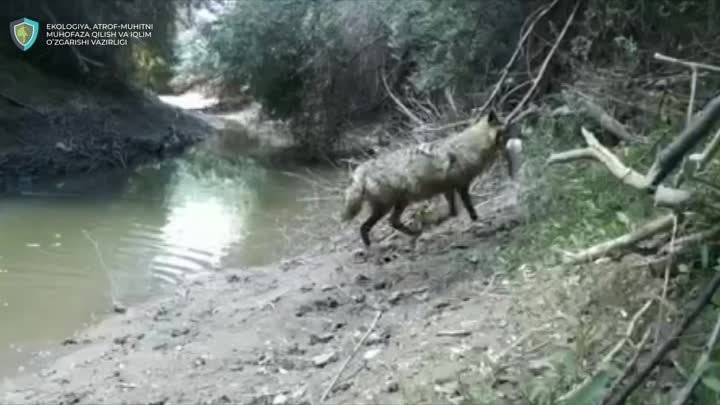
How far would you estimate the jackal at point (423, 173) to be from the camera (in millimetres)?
6629

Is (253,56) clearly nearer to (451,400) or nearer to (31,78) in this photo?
(31,78)

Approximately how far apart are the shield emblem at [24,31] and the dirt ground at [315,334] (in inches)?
330

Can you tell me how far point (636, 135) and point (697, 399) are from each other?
3466 millimetres

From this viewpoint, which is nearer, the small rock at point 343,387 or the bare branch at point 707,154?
the bare branch at point 707,154

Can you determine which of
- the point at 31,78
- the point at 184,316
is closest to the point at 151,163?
the point at 31,78

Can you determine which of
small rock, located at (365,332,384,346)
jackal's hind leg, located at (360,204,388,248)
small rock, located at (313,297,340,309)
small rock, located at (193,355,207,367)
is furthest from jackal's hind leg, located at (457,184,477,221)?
small rock, located at (193,355,207,367)

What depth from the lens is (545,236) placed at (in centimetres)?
533

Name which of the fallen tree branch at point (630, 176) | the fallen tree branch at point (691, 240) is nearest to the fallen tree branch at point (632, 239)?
the fallen tree branch at point (691, 240)

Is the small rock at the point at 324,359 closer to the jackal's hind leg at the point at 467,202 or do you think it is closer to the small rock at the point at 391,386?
the small rock at the point at 391,386

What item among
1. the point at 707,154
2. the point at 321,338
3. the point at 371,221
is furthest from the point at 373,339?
the point at 707,154

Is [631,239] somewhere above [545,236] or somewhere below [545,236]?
above

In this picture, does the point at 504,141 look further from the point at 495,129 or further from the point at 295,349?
the point at 295,349

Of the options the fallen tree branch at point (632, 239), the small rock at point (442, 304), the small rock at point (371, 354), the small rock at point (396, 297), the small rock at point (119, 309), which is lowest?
the small rock at point (119, 309)

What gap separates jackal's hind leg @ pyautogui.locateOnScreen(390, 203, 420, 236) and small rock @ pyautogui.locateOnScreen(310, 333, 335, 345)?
179cm
